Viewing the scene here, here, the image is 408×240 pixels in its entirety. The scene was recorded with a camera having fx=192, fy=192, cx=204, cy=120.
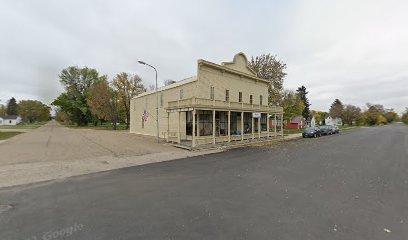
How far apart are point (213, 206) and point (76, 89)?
226ft

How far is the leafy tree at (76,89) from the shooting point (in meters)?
58.1

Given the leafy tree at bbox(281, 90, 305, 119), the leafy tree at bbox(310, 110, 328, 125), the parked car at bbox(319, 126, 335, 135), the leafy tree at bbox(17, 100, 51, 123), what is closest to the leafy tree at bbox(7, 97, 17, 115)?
the leafy tree at bbox(17, 100, 51, 123)

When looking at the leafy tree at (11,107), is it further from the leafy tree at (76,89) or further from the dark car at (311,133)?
the dark car at (311,133)

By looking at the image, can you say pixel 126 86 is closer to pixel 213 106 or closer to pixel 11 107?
pixel 213 106

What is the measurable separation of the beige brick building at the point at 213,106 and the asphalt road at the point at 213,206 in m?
10.3

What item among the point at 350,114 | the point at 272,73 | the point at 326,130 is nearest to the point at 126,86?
the point at 272,73

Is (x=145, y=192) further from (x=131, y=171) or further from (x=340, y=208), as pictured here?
(x=340, y=208)

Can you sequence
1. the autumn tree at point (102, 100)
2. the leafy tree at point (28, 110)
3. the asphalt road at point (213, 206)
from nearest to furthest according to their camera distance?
the asphalt road at point (213, 206) → the autumn tree at point (102, 100) → the leafy tree at point (28, 110)

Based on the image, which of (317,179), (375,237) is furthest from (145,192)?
(317,179)

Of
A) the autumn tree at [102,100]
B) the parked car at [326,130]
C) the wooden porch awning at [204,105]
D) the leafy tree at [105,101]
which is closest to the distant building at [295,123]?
the parked car at [326,130]

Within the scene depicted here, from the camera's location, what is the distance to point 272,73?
32.8 m

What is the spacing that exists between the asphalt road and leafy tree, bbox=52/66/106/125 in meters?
59.8

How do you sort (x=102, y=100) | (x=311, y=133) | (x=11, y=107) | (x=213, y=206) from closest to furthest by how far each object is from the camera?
(x=213, y=206) < (x=311, y=133) < (x=102, y=100) < (x=11, y=107)

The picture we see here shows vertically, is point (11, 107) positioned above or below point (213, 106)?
above
